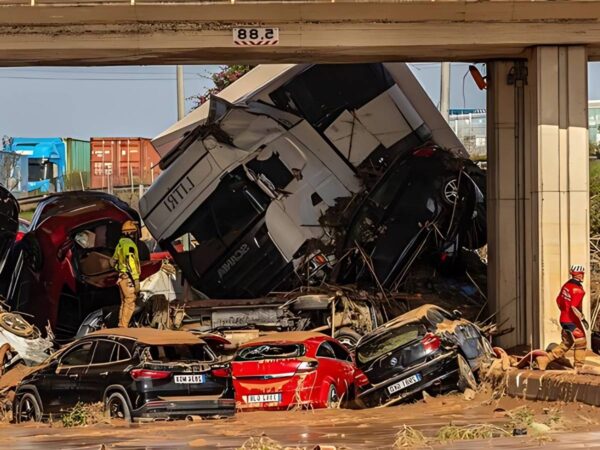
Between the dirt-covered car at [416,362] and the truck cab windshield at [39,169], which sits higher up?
the truck cab windshield at [39,169]

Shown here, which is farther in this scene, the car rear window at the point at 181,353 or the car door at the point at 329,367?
the car door at the point at 329,367

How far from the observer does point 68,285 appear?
2186 centimetres

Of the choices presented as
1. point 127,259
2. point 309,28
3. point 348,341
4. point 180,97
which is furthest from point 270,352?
point 180,97

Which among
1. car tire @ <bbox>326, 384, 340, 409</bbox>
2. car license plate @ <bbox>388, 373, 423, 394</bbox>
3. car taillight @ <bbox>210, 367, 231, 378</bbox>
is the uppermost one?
car taillight @ <bbox>210, 367, 231, 378</bbox>

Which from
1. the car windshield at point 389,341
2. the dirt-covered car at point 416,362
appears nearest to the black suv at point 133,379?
the dirt-covered car at point 416,362

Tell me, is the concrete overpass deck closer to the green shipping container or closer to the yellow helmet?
the yellow helmet

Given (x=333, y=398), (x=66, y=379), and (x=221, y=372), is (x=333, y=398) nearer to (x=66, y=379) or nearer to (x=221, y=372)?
(x=221, y=372)

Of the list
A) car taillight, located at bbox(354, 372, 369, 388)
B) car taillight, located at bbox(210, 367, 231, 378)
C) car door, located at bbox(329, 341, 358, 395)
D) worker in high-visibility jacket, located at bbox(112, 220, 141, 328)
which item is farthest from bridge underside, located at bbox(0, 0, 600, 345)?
car taillight, located at bbox(210, 367, 231, 378)

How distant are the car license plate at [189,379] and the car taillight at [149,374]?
152mm

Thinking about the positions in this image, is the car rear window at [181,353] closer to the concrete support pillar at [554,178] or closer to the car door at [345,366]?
A: the car door at [345,366]

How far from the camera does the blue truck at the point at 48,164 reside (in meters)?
47.8

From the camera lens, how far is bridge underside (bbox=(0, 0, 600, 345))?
699 inches

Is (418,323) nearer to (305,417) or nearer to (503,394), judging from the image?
(503,394)

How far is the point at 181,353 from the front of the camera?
15.2m
